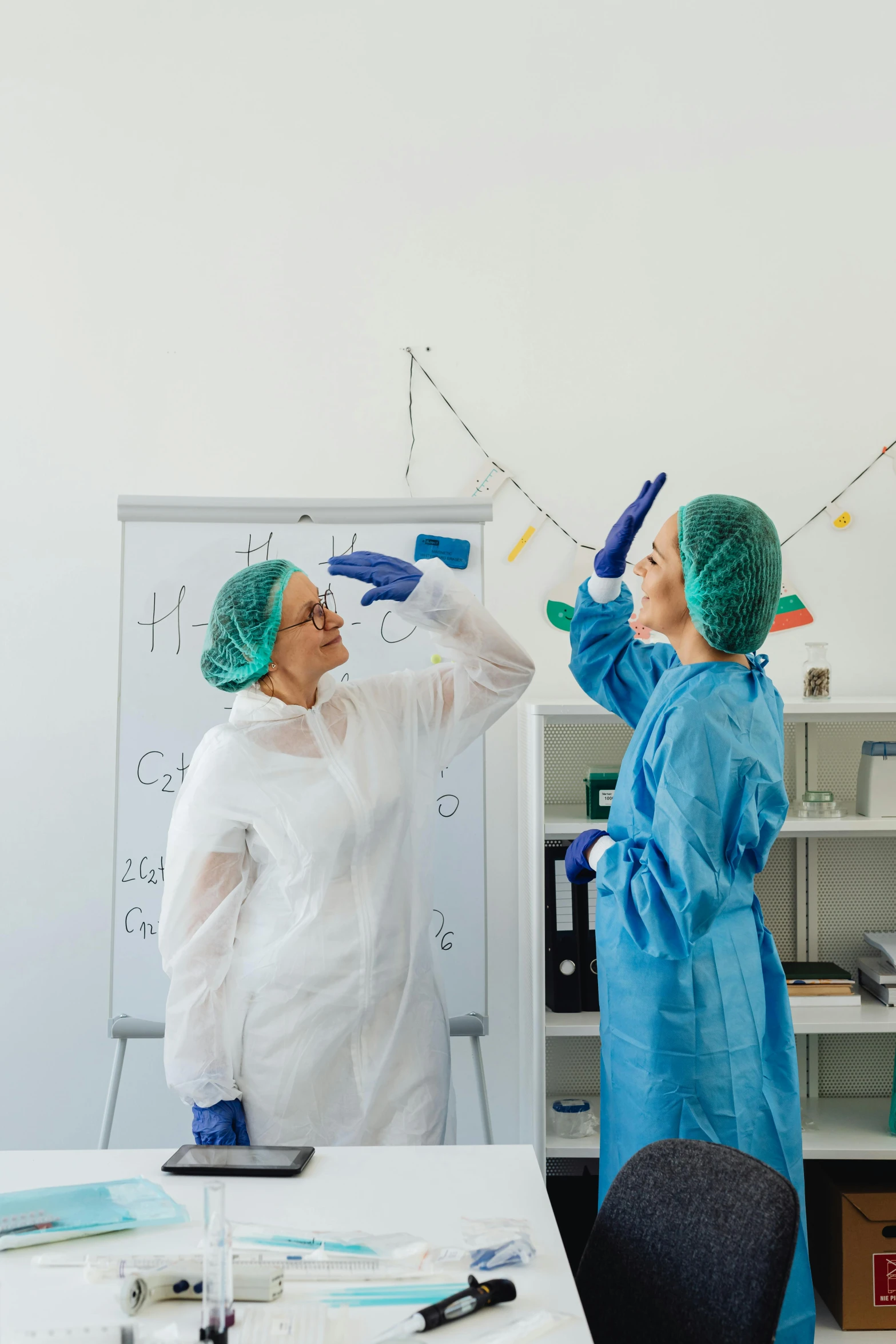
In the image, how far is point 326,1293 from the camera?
1.10 meters

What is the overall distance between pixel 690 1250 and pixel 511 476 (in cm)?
202

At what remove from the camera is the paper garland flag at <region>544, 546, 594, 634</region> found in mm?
2770

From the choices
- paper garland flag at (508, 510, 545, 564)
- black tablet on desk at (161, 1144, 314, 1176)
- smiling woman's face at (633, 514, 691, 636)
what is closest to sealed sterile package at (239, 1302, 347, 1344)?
black tablet on desk at (161, 1144, 314, 1176)

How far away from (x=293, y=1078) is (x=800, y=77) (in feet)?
9.39

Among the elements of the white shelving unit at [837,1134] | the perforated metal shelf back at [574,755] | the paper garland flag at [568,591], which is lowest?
the white shelving unit at [837,1134]

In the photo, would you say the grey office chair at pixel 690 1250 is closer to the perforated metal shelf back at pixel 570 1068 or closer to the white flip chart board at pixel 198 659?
the white flip chart board at pixel 198 659

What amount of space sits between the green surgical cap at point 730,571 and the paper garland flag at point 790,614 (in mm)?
971

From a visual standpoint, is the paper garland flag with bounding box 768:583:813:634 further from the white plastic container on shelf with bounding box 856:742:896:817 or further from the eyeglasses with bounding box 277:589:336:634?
the eyeglasses with bounding box 277:589:336:634

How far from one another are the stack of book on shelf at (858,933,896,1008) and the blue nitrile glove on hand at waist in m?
0.99

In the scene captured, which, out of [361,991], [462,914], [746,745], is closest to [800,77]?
[746,745]

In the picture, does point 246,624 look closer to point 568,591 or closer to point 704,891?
point 704,891

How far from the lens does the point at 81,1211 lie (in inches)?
49.6

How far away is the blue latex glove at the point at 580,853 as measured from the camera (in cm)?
194

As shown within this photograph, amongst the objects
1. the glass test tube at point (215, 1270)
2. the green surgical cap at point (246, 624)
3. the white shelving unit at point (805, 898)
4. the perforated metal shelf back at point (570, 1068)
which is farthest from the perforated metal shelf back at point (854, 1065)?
the glass test tube at point (215, 1270)
